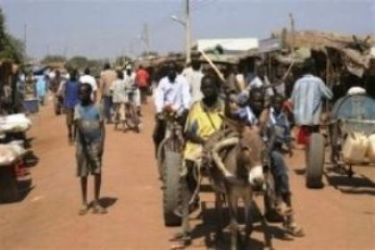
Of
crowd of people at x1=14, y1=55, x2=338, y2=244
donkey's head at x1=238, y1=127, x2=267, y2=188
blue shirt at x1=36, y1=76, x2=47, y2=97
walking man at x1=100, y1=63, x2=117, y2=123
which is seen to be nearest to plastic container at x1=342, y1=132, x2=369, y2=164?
crowd of people at x1=14, y1=55, x2=338, y2=244

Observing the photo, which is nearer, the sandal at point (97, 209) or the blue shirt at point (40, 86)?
the sandal at point (97, 209)

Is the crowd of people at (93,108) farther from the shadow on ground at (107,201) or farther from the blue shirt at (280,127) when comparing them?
the blue shirt at (280,127)

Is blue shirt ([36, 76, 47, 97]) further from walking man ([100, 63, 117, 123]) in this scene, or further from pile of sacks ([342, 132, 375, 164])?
pile of sacks ([342, 132, 375, 164])

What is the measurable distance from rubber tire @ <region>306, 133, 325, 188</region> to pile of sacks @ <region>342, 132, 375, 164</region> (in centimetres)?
58

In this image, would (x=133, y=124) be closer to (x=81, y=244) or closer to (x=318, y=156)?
(x=318, y=156)

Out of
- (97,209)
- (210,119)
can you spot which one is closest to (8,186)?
(97,209)

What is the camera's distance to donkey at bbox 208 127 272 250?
6.84 m

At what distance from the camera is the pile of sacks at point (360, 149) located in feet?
36.7

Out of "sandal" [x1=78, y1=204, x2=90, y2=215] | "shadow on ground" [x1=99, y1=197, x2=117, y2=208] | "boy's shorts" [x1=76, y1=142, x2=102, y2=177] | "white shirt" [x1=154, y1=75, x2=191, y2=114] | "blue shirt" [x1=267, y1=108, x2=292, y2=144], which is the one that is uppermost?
Answer: "white shirt" [x1=154, y1=75, x2=191, y2=114]

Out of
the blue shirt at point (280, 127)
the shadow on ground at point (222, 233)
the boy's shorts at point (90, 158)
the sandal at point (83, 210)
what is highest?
the blue shirt at point (280, 127)

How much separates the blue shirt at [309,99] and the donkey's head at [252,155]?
19.0 ft

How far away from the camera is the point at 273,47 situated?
27125 mm

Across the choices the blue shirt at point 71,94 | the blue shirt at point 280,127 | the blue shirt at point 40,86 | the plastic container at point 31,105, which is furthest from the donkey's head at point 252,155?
the blue shirt at point 40,86

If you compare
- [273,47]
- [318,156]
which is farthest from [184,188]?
[273,47]
